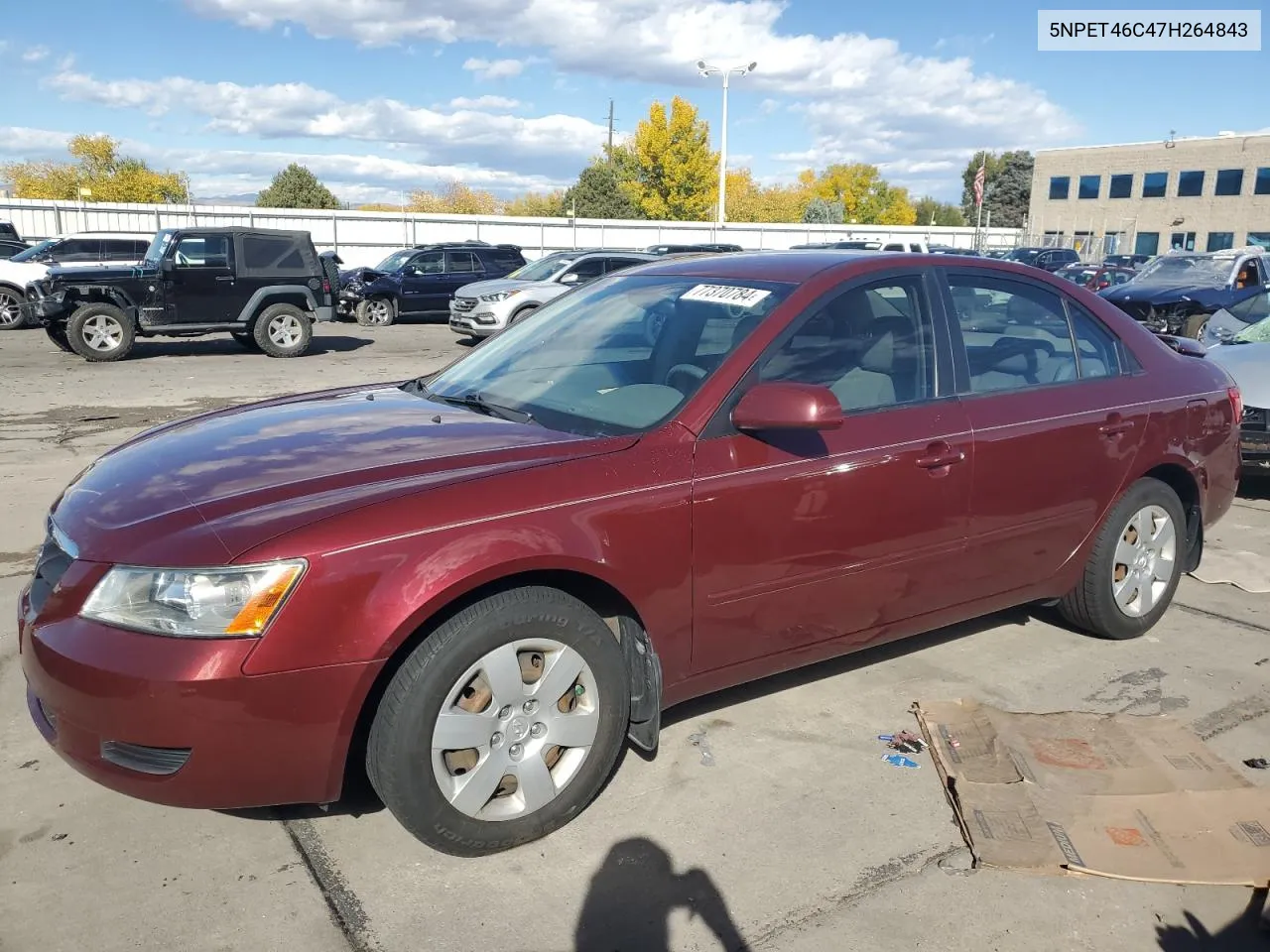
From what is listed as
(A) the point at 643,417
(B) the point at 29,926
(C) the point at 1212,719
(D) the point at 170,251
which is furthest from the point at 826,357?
(D) the point at 170,251

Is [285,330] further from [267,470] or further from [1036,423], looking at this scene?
[1036,423]

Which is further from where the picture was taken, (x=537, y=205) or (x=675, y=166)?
(x=537, y=205)

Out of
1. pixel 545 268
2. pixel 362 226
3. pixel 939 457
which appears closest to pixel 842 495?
pixel 939 457

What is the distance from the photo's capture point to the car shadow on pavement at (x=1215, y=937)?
256cm

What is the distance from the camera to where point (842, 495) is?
3.37 m

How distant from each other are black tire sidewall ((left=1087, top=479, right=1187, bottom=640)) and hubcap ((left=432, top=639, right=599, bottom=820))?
2525 mm

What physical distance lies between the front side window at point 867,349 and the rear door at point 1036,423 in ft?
0.65

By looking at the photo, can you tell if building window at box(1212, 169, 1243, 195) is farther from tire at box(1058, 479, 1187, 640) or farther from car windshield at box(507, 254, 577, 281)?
tire at box(1058, 479, 1187, 640)

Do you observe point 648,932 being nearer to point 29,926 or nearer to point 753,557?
point 753,557

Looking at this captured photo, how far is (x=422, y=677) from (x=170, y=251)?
14406mm

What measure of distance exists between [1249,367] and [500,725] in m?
6.79

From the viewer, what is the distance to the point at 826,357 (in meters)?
3.51

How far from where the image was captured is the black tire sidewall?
14.0 feet

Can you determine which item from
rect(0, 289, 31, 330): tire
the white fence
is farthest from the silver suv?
the white fence
